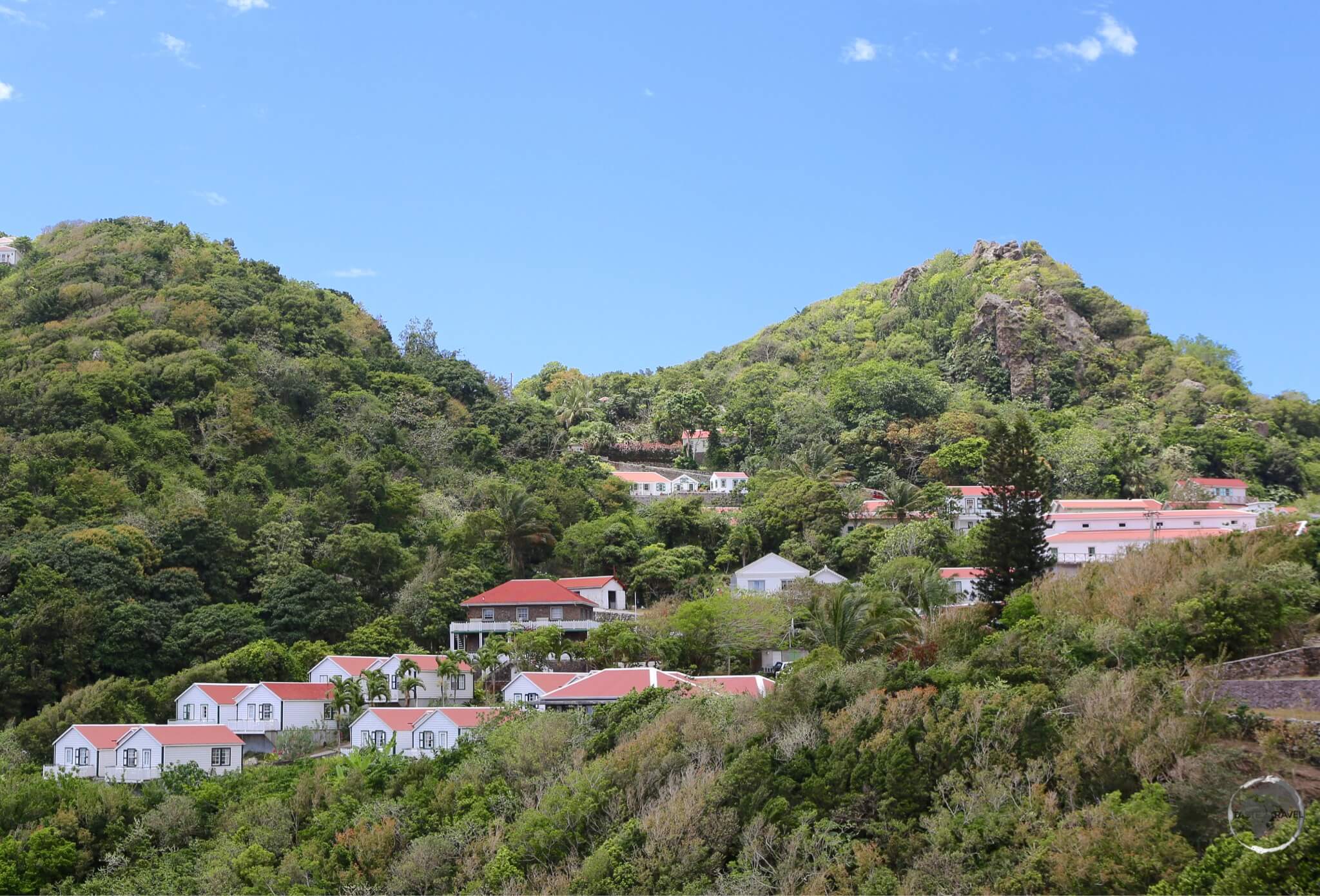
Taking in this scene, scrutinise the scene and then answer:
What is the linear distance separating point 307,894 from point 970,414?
163 ft

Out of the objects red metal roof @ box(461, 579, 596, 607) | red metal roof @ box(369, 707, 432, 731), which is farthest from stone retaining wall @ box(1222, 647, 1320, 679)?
red metal roof @ box(461, 579, 596, 607)

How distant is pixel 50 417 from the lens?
53031 mm

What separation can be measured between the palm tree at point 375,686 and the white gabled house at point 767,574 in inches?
584

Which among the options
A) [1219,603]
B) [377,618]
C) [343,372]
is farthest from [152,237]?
[1219,603]

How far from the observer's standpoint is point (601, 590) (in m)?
48.1

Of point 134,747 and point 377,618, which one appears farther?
point 377,618

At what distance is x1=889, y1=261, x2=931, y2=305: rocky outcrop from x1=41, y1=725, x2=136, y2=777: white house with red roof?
77420 mm

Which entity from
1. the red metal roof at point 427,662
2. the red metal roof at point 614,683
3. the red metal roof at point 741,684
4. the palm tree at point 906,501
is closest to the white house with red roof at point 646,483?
the palm tree at point 906,501

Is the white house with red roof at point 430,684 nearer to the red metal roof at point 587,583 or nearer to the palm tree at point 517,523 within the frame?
the red metal roof at point 587,583

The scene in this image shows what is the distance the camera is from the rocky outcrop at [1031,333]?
267 ft

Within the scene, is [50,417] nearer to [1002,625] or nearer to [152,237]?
[152,237]

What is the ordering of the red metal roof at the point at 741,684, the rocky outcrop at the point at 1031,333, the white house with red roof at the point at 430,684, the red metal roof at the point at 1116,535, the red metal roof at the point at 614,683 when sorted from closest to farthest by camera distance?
1. the red metal roof at the point at 741,684
2. the red metal roof at the point at 614,683
3. the white house with red roof at the point at 430,684
4. the red metal roof at the point at 1116,535
5. the rocky outcrop at the point at 1031,333

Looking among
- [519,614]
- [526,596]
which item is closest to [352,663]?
[519,614]

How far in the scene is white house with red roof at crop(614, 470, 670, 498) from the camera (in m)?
69.2
